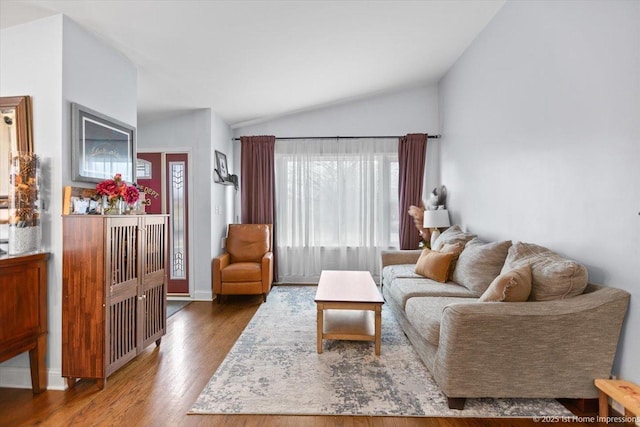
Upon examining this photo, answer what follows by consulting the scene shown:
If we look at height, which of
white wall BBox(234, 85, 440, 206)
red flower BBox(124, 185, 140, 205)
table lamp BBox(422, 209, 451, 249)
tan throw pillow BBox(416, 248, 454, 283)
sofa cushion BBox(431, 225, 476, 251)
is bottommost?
tan throw pillow BBox(416, 248, 454, 283)

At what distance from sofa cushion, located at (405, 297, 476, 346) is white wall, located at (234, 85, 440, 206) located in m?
2.92

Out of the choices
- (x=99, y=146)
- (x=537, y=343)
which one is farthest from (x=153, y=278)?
(x=537, y=343)

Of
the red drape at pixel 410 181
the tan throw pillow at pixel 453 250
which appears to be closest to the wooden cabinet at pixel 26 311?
the tan throw pillow at pixel 453 250

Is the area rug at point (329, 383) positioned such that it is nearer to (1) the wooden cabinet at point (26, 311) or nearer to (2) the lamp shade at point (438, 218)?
(1) the wooden cabinet at point (26, 311)

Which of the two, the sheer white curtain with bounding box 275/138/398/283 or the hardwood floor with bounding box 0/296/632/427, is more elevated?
the sheer white curtain with bounding box 275/138/398/283

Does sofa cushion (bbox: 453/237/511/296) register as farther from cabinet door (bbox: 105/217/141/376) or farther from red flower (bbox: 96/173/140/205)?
red flower (bbox: 96/173/140/205)

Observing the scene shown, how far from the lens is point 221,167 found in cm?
491

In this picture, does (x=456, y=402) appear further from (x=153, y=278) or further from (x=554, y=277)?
(x=153, y=278)

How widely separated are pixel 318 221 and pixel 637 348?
4027mm

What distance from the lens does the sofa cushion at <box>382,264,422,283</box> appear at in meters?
3.78

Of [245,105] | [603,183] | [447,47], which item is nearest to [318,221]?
[245,105]

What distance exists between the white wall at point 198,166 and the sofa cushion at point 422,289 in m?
2.60

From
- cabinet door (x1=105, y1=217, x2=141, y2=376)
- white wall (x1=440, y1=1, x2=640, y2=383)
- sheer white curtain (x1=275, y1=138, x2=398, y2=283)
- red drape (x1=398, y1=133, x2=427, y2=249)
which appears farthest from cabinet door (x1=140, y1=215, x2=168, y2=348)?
red drape (x1=398, y1=133, x2=427, y2=249)

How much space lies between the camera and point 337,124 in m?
5.45
